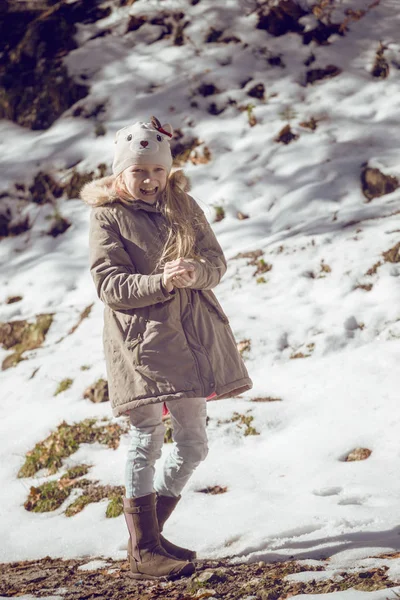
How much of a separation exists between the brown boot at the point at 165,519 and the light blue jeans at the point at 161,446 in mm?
31


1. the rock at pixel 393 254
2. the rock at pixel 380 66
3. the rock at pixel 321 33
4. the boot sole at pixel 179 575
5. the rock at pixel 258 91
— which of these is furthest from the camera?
the rock at pixel 321 33

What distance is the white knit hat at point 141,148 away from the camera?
3068 millimetres

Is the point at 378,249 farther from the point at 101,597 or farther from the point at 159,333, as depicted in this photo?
the point at 101,597

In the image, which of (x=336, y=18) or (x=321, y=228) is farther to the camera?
(x=336, y=18)

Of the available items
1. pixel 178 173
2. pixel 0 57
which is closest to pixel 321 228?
pixel 178 173

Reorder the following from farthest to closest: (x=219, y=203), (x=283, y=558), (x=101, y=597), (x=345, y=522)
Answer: (x=219, y=203)
(x=345, y=522)
(x=283, y=558)
(x=101, y=597)

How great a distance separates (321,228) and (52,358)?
2.90 metres

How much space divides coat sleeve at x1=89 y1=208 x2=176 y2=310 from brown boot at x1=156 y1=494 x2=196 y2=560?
936 mm

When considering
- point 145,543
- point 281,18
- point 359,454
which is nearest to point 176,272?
point 145,543

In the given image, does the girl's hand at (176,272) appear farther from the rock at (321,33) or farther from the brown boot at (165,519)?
the rock at (321,33)

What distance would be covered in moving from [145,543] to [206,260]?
128cm

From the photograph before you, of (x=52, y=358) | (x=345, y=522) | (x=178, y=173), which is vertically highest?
(x=178, y=173)

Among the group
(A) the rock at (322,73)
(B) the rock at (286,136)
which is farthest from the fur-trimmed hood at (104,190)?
(A) the rock at (322,73)

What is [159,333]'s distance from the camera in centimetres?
287
